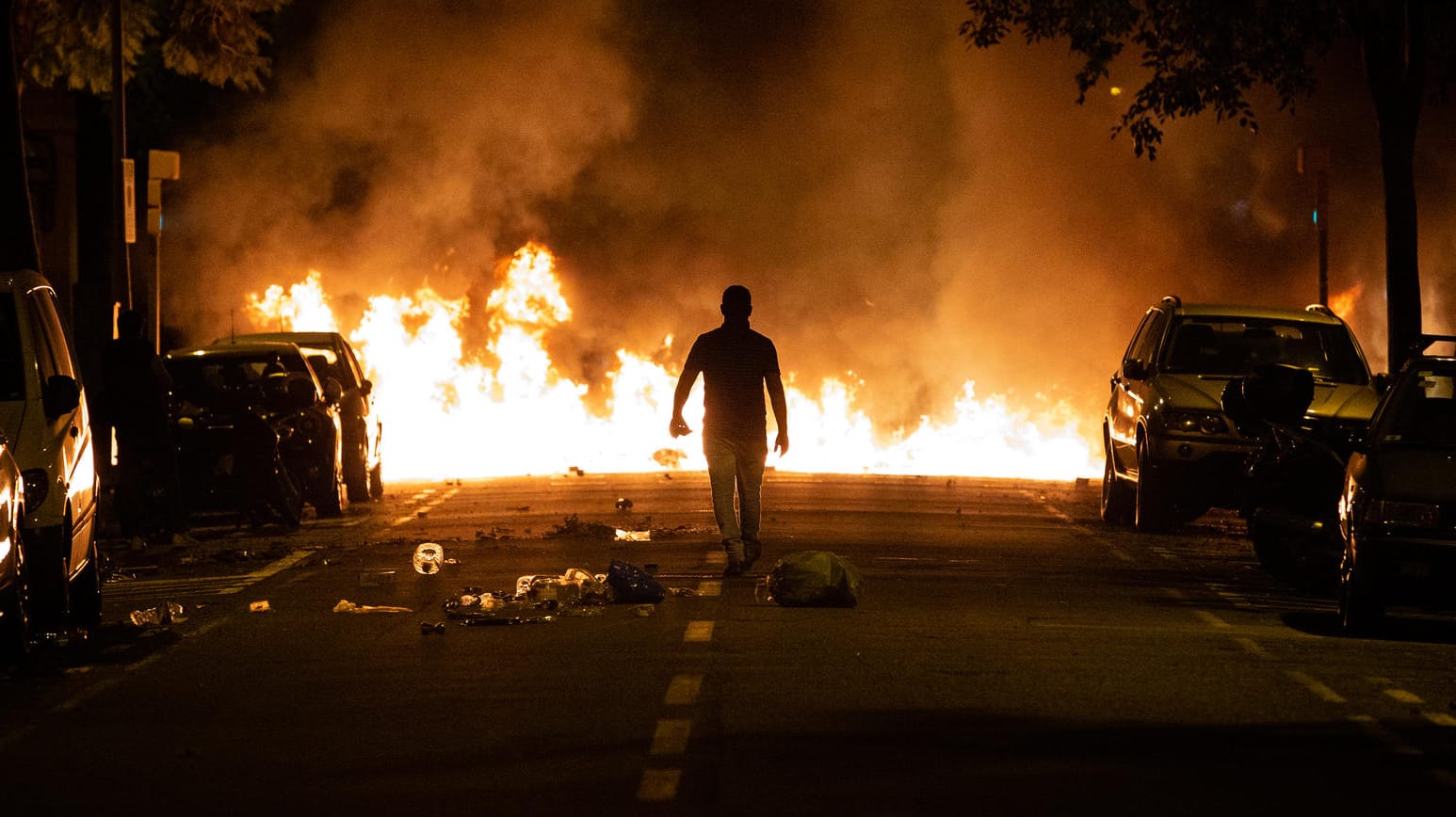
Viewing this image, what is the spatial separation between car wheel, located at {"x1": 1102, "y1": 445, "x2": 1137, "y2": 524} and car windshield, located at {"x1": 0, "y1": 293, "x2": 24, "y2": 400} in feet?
36.0

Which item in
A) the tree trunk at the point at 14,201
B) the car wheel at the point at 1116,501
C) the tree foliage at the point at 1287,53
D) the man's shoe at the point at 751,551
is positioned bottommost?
the man's shoe at the point at 751,551

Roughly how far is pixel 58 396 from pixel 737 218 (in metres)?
29.8

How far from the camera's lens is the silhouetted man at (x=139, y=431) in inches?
699

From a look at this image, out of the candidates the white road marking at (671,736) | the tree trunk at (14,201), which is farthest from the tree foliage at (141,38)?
the white road marking at (671,736)

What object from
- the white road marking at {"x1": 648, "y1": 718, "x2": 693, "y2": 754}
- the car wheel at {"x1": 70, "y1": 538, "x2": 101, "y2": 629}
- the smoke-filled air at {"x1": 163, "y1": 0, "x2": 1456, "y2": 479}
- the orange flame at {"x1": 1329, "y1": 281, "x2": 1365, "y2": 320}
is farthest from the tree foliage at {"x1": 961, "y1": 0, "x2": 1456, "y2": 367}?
the orange flame at {"x1": 1329, "y1": 281, "x2": 1365, "y2": 320}

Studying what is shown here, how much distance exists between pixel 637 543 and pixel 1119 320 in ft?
78.7

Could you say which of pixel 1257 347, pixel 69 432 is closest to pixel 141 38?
pixel 1257 347

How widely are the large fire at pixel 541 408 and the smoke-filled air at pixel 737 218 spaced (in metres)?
0.06

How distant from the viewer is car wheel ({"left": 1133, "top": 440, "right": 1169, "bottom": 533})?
19078 mm

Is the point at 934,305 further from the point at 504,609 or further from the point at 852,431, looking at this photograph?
the point at 504,609

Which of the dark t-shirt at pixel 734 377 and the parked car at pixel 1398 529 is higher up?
the dark t-shirt at pixel 734 377

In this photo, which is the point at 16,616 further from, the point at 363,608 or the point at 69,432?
the point at 363,608

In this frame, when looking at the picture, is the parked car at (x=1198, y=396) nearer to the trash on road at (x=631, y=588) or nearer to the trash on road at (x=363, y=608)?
the trash on road at (x=631, y=588)

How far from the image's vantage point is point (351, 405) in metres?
22.5
